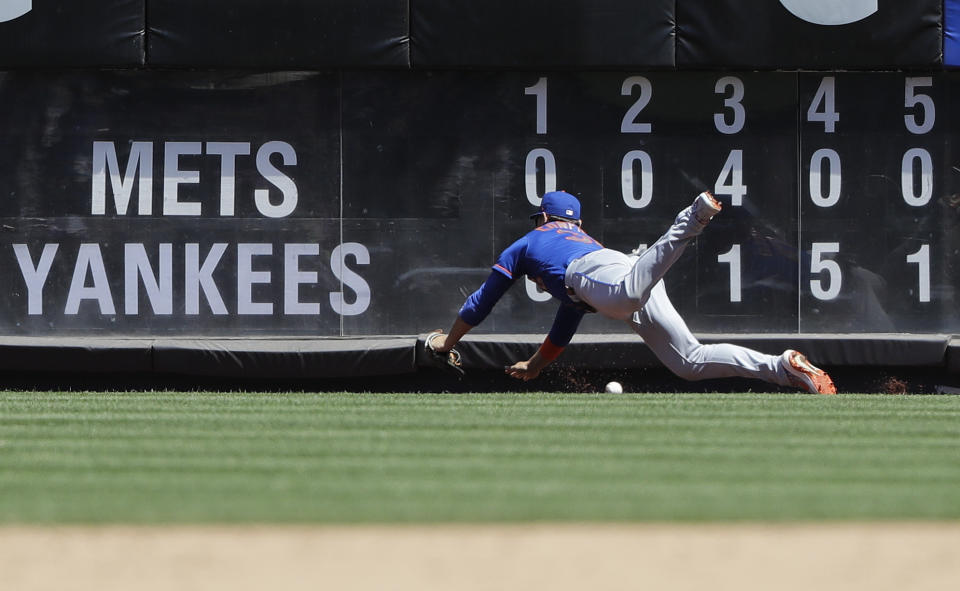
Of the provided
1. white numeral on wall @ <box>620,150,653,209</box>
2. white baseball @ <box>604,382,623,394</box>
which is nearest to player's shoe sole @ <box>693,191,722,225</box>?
white baseball @ <box>604,382,623,394</box>

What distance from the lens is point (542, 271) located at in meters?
10.0

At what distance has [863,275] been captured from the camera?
1266 cm

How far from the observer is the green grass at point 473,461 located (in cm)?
528

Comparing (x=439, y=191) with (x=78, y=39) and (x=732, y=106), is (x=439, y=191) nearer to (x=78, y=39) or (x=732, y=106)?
(x=732, y=106)

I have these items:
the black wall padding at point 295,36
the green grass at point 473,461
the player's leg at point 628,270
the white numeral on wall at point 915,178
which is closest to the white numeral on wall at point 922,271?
the white numeral on wall at point 915,178

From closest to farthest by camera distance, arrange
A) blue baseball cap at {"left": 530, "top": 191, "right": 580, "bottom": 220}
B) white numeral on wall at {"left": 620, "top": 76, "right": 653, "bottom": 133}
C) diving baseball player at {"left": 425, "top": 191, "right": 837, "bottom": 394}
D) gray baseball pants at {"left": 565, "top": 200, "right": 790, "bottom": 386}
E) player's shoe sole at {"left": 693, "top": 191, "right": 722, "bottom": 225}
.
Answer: player's shoe sole at {"left": 693, "top": 191, "right": 722, "bottom": 225}, gray baseball pants at {"left": 565, "top": 200, "right": 790, "bottom": 386}, diving baseball player at {"left": 425, "top": 191, "right": 837, "bottom": 394}, blue baseball cap at {"left": 530, "top": 191, "right": 580, "bottom": 220}, white numeral on wall at {"left": 620, "top": 76, "right": 653, "bottom": 133}

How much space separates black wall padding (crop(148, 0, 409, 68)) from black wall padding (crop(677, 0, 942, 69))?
2568 millimetres

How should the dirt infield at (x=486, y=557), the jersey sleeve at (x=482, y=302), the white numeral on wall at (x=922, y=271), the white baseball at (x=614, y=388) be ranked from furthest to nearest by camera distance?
the white numeral on wall at (x=922, y=271)
the white baseball at (x=614, y=388)
the jersey sleeve at (x=482, y=302)
the dirt infield at (x=486, y=557)

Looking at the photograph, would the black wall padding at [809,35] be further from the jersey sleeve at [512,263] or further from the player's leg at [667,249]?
the player's leg at [667,249]

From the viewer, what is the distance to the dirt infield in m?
4.09

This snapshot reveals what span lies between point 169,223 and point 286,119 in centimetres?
139

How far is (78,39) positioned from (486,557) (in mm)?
9106

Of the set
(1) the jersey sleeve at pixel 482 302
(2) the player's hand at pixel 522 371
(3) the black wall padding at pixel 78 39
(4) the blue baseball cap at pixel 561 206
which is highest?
(3) the black wall padding at pixel 78 39

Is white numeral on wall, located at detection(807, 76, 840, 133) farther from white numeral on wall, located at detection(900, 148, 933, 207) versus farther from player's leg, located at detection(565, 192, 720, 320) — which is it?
player's leg, located at detection(565, 192, 720, 320)
